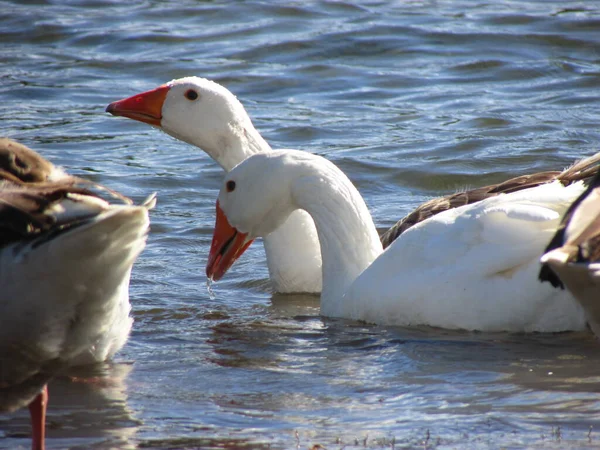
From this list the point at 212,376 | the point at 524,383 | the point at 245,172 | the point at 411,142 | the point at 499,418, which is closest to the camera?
the point at 499,418

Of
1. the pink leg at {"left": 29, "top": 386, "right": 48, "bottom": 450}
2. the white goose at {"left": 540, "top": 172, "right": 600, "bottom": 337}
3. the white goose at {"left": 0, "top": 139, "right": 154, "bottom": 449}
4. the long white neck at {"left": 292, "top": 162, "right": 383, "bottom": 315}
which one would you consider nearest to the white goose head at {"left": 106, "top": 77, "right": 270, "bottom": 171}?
the long white neck at {"left": 292, "top": 162, "right": 383, "bottom": 315}

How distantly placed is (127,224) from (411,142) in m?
7.31

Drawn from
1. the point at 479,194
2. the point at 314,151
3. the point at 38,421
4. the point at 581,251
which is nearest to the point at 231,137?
the point at 479,194

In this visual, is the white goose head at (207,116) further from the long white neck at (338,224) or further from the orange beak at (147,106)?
the long white neck at (338,224)

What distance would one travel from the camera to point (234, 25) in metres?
16.3

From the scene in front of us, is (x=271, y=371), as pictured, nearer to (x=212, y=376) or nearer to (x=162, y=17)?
(x=212, y=376)

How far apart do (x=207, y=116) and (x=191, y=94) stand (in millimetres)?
208

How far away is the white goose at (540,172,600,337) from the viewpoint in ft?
12.8

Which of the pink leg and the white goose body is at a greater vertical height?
the white goose body

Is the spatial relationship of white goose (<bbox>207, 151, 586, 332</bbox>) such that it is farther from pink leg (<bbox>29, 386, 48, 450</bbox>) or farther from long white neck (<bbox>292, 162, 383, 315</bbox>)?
pink leg (<bbox>29, 386, 48, 450</bbox>)

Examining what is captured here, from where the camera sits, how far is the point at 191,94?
7.92 m

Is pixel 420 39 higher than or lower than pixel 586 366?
higher

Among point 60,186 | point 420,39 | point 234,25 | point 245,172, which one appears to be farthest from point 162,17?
point 60,186

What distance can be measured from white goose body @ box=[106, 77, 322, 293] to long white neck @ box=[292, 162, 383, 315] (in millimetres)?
826
